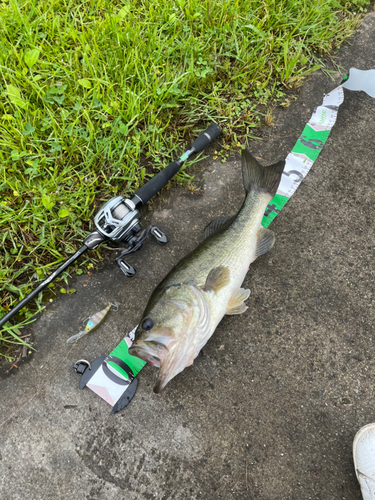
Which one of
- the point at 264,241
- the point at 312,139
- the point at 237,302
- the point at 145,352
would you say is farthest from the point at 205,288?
the point at 312,139

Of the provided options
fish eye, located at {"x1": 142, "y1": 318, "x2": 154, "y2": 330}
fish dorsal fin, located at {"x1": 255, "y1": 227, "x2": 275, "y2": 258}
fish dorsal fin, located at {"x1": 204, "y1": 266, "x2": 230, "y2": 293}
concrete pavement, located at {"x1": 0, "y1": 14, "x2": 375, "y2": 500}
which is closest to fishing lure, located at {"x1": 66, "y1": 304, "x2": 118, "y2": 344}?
concrete pavement, located at {"x1": 0, "y1": 14, "x2": 375, "y2": 500}

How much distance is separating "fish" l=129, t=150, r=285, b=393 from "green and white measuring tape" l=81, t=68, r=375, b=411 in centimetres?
41

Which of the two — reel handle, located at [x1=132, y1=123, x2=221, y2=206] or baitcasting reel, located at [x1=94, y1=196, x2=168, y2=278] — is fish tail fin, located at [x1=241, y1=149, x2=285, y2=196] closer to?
reel handle, located at [x1=132, y1=123, x2=221, y2=206]

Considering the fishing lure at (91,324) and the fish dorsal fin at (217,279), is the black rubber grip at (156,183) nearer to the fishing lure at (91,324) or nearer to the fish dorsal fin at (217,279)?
the fish dorsal fin at (217,279)

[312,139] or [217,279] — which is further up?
[217,279]

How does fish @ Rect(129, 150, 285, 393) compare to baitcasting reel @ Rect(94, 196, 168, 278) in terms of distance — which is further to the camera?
baitcasting reel @ Rect(94, 196, 168, 278)

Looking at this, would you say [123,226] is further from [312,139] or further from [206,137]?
[312,139]

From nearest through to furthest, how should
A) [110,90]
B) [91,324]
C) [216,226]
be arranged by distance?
[91,324] < [216,226] < [110,90]

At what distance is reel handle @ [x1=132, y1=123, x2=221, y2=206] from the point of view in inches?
109

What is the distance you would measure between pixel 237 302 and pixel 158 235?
0.94 m

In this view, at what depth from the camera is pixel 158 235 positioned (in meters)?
2.82

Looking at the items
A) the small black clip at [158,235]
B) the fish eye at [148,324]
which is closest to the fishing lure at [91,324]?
the fish eye at [148,324]

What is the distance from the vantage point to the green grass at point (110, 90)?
2.89 m

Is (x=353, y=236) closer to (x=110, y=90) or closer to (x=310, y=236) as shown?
(x=310, y=236)
